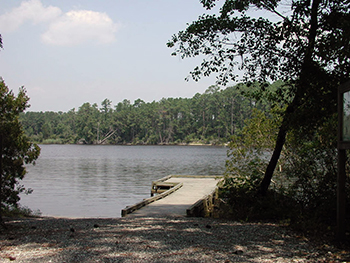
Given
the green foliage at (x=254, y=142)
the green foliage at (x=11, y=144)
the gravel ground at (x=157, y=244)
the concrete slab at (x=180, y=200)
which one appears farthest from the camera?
the green foliage at (x=11, y=144)

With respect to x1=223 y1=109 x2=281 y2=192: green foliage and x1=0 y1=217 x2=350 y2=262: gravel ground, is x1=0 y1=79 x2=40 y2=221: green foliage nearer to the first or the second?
x1=0 y1=217 x2=350 y2=262: gravel ground

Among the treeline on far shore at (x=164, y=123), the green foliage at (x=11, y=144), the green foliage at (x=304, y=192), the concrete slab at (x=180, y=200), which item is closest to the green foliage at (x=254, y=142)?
the green foliage at (x=304, y=192)

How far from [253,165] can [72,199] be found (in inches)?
482

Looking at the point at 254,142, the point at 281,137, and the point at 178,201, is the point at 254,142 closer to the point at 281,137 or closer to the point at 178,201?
the point at 281,137

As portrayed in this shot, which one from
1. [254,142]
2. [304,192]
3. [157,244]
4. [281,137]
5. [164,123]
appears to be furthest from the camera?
[164,123]

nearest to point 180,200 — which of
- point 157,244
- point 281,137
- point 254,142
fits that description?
point 254,142

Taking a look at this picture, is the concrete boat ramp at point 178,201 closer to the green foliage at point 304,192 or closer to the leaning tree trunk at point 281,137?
the green foliage at point 304,192

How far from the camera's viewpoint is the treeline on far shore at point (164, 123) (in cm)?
10106

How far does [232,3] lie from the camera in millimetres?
8445

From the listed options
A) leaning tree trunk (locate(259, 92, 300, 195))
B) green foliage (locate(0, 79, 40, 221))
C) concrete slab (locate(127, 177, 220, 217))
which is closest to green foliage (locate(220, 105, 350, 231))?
leaning tree trunk (locate(259, 92, 300, 195))

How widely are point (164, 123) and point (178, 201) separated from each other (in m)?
101

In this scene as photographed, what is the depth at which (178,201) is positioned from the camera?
1338 cm

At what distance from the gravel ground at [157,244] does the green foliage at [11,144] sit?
5.09 m

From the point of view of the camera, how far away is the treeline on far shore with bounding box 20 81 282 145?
10106cm
